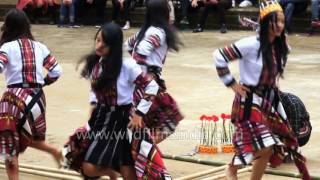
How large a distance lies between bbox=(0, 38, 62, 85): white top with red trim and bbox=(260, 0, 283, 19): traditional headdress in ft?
5.79

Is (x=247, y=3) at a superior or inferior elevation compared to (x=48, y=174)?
inferior

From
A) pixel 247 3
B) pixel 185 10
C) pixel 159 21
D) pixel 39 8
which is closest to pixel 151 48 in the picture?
pixel 159 21

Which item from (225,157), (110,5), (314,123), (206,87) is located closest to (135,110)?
(225,157)

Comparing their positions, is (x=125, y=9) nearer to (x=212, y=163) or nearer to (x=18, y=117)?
(x=212, y=163)

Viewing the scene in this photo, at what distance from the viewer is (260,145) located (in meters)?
5.26

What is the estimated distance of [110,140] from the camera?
5.02 m

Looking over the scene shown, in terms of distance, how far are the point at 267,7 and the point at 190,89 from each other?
5.08m

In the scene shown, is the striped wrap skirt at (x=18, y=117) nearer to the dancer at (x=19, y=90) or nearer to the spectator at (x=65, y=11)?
the dancer at (x=19, y=90)

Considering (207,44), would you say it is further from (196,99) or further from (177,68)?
(196,99)

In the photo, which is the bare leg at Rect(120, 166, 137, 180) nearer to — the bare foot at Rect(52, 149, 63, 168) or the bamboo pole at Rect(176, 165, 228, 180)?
the bamboo pole at Rect(176, 165, 228, 180)

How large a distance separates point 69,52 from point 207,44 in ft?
8.89

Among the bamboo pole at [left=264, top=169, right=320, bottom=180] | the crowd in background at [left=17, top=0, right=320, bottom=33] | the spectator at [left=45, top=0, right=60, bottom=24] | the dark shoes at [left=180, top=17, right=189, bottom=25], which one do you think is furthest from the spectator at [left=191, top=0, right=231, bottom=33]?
the bamboo pole at [left=264, top=169, right=320, bottom=180]

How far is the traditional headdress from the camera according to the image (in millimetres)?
5258

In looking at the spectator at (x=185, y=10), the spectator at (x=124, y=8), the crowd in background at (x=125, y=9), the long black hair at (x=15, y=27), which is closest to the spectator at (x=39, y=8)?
the crowd in background at (x=125, y=9)
